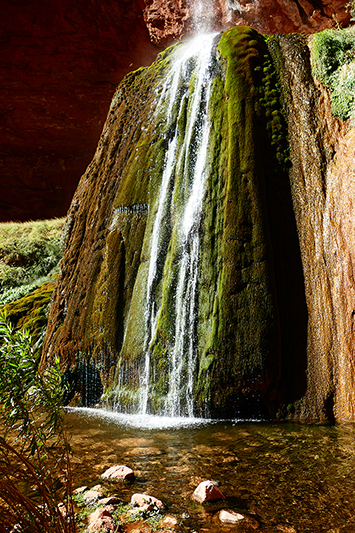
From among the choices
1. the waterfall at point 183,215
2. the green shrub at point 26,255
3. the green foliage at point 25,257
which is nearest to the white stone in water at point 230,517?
the waterfall at point 183,215

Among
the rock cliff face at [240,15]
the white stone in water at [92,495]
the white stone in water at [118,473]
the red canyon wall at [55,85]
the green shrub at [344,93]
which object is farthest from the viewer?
the red canyon wall at [55,85]

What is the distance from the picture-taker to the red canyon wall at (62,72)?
1670 cm

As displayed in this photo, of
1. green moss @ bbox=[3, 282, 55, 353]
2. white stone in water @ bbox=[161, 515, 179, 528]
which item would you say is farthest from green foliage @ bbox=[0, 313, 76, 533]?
green moss @ bbox=[3, 282, 55, 353]

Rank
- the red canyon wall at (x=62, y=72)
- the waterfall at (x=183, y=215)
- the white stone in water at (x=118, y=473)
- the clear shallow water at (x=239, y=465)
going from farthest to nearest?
the red canyon wall at (x=62, y=72) < the waterfall at (x=183, y=215) < the white stone in water at (x=118, y=473) < the clear shallow water at (x=239, y=465)

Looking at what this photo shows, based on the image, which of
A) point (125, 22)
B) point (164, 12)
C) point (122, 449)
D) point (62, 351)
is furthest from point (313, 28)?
point (122, 449)

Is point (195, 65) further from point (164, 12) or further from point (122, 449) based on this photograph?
point (164, 12)

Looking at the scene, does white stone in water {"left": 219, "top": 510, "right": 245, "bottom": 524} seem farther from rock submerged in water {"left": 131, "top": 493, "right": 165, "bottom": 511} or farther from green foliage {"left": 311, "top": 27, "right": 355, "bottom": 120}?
green foliage {"left": 311, "top": 27, "right": 355, "bottom": 120}

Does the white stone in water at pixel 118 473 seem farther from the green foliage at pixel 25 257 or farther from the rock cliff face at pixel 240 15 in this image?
the rock cliff face at pixel 240 15

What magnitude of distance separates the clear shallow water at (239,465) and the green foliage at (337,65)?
407cm

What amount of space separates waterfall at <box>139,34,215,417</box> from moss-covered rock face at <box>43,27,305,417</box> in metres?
0.02

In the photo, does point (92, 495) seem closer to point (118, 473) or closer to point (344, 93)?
point (118, 473)

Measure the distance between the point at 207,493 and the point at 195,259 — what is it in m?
3.39

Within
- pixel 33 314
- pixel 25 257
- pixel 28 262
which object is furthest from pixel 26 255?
pixel 33 314

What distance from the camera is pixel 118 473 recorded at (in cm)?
277
